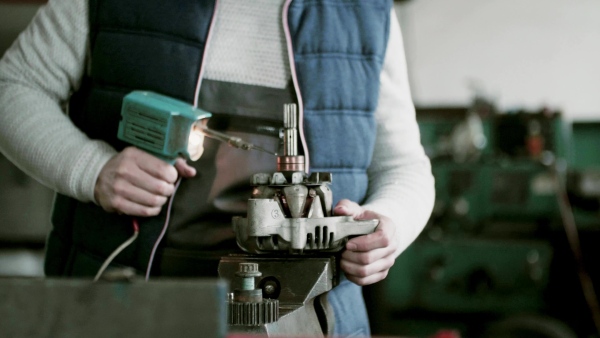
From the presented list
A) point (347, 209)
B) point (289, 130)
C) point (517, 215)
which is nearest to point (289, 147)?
point (289, 130)

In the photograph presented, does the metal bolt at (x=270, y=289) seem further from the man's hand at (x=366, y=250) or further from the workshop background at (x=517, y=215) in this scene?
the workshop background at (x=517, y=215)

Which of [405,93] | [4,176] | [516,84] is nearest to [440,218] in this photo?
[516,84]

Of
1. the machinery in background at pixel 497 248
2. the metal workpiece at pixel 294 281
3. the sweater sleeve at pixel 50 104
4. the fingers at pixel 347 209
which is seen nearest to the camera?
the metal workpiece at pixel 294 281

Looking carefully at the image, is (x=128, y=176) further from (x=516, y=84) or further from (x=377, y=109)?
(x=516, y=84)

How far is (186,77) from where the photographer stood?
1.17 metres

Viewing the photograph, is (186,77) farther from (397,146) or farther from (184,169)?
(397,146)

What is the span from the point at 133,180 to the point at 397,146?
49 cm

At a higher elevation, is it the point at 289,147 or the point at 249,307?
the point at 289,147

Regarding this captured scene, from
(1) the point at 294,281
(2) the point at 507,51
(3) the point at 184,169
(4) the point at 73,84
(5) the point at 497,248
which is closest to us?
(1) the point at 294,281

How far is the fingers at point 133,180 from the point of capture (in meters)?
1.10

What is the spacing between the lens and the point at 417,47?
13.1ft

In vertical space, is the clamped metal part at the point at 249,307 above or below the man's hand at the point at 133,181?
below

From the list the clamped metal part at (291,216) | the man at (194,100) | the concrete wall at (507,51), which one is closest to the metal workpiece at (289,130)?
the clamped metal part at (291,216)

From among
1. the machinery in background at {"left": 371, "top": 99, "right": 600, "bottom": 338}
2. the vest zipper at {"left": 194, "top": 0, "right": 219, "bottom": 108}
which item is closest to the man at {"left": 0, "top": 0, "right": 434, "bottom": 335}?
the vest zipper at {"left": 194, "top": 0, "right": 219, "bottom": 108}
